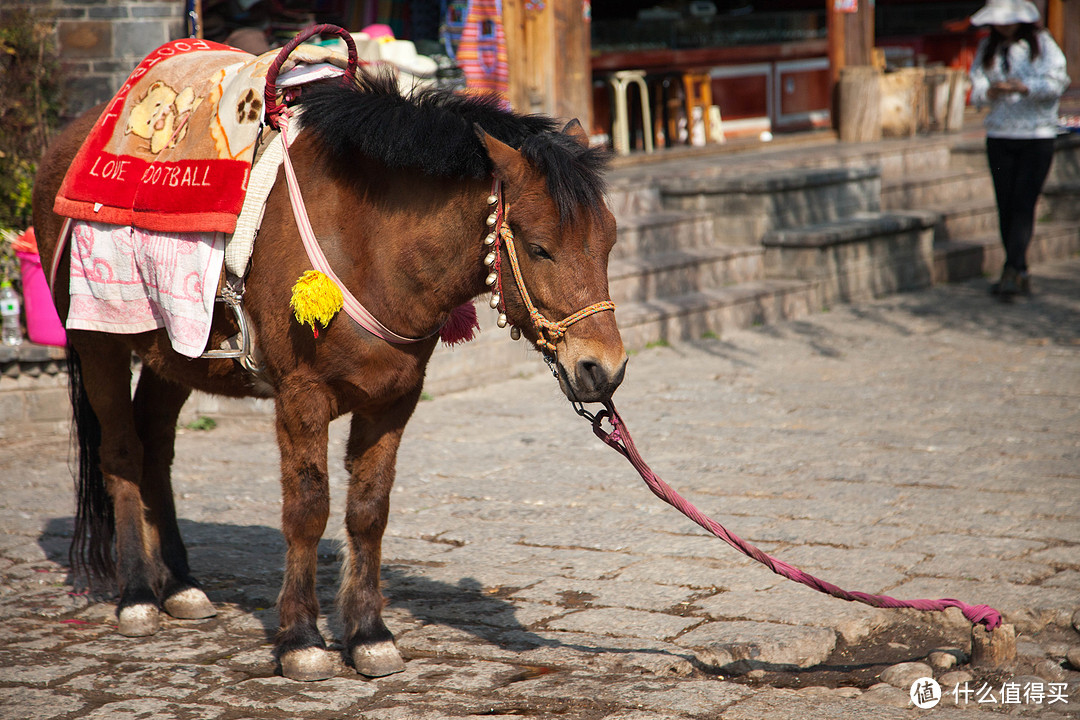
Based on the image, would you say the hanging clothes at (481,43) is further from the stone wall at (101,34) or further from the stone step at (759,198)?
the stone wall at (101,34)

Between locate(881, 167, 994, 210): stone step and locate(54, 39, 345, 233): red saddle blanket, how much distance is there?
8.72m

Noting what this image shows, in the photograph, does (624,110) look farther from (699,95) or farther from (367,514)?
(367,514)

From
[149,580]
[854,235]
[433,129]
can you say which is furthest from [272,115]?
[854,235]

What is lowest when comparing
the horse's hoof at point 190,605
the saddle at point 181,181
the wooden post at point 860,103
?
the horse's hoof at point 190,605

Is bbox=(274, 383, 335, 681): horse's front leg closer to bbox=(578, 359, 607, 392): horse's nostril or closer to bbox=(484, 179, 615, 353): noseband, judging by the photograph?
bbox=(484, 179, 615, 353): noseband

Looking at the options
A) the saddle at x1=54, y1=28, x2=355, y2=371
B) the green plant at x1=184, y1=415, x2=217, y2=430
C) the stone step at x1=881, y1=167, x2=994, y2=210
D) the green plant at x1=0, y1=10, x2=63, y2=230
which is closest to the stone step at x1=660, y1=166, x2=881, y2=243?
the stone step at x1=881, y1=167, x2=994, y2=210

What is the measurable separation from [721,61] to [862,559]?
1081cm

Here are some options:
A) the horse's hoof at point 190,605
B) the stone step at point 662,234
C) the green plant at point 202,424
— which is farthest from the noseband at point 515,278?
the stone step at point 662,234

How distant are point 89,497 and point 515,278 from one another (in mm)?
2105

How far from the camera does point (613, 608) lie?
3.83m

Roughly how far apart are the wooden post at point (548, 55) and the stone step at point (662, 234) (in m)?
1.51

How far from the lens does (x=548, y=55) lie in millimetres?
10203

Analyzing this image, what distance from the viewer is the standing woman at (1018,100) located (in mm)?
8992

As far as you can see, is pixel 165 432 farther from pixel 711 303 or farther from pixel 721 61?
pixel 721 61
